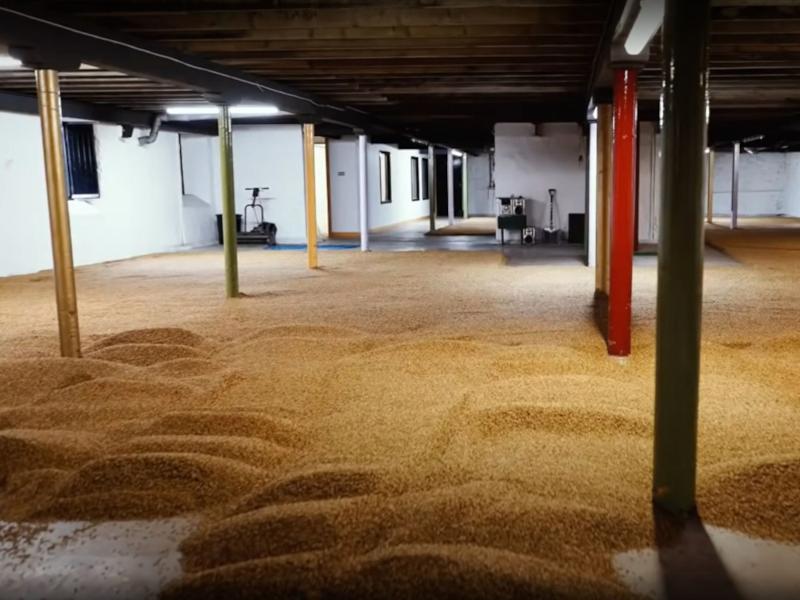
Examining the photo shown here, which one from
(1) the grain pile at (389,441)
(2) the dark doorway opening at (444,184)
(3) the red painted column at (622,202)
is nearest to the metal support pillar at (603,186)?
(1) the grain pile at (389,441)

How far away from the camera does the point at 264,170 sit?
16.1m

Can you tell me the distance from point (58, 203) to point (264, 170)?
11.1 metres

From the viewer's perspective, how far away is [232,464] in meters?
3.22

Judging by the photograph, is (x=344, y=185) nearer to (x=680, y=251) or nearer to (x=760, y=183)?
(x=760, y=183)

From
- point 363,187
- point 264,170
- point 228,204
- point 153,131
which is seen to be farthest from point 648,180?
point 153,131

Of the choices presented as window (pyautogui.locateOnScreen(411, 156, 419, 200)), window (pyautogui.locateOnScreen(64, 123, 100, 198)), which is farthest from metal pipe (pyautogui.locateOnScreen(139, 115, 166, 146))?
window (pyautogui.locateOnScreen(411, 156, 419, 200))

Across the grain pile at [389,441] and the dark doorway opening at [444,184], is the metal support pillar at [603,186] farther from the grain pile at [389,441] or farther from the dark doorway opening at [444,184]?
the dark doorway opening at [444,184]

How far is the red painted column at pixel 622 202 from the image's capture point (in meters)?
5.29

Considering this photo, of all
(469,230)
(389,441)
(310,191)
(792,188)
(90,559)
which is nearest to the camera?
(90,559)

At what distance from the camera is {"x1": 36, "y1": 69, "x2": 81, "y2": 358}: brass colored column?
5.07 metres

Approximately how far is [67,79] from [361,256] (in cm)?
568

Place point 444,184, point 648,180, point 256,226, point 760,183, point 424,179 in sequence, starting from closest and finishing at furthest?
point 648,180 < point 256,226 < point 760,183 < point 424,179 < point 444,184

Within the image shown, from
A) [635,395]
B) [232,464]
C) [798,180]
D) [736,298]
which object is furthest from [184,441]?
[798,180]

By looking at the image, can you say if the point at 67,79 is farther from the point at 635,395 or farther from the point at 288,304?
the point at 635,395
